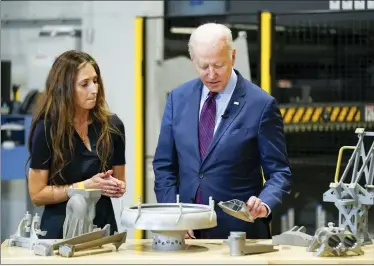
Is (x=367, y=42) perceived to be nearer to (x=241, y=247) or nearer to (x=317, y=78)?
(x=317, y=78)

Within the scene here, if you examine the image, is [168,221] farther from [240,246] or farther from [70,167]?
[70,167]

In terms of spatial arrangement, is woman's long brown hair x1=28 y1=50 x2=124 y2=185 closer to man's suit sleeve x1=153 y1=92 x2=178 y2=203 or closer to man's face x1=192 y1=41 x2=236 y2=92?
man's suit sleeve x1=153 y1=92 x2=178 y2=203

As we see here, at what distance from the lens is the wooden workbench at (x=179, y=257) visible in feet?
9.20

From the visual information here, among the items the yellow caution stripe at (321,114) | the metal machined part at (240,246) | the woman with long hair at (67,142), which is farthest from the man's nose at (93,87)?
the yellow caution stripe at (321,114)

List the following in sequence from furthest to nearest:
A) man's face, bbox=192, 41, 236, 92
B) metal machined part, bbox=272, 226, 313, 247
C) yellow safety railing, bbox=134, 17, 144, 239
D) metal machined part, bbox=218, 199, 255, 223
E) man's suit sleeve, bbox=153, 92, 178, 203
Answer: yellow safety railing, bbox=134, 17, 144, 239, man's suit sleeve, bbox=153, 92, 178, 203, man's face, bbox=192, 41, 236, 92, metal machined part, bbox=272, 226, 313, 247, metal machined part, bbox=218, 199, 255, 223

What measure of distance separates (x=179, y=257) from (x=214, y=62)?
85cm

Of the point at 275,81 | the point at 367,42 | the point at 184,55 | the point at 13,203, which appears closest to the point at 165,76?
the point at 184,55

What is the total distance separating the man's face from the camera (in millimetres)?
3268

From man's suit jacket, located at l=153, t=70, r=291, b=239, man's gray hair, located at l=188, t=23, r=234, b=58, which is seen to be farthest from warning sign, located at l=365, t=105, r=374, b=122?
man's gray hair, located at l=188, t=23, r=234, b=58

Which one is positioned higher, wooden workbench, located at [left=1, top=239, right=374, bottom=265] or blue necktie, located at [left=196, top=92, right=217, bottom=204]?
blue necktie, located at [left=196, top=92, right=217, bottom=204]

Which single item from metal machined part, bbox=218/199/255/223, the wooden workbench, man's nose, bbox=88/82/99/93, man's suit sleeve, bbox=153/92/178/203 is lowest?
the wooden workbench

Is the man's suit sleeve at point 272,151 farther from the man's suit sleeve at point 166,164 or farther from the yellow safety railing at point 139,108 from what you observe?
the yellow safety railing at point 139,108

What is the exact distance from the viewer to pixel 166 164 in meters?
3.51

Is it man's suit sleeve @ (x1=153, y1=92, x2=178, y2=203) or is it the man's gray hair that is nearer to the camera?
the man's gray hair
